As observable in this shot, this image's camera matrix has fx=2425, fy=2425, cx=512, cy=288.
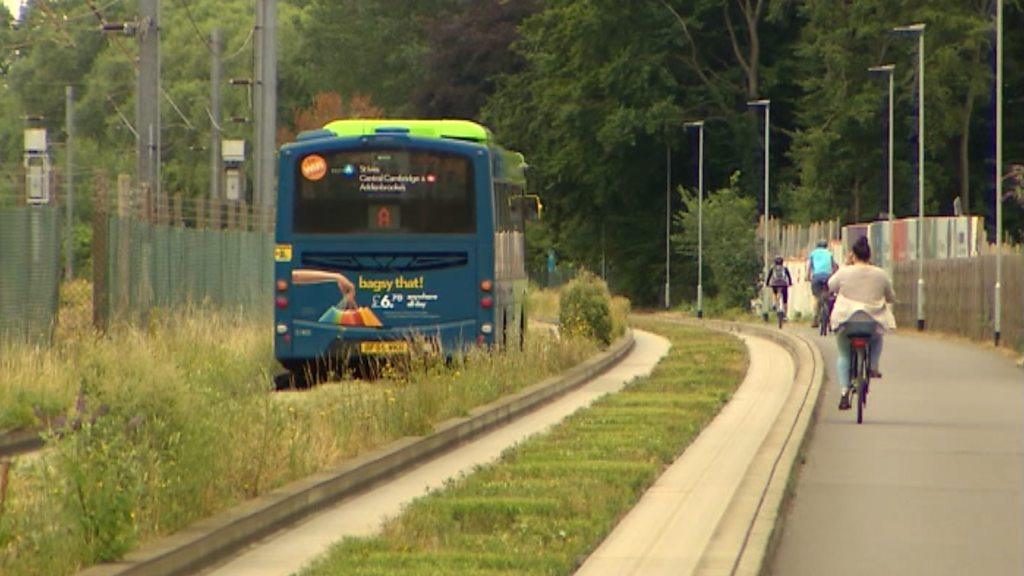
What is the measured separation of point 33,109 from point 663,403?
112428 millimetres

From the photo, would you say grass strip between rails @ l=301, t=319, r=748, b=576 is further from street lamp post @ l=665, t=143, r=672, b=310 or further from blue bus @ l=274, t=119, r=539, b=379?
street lamp post @ l=665, t=143, r=672, b=310

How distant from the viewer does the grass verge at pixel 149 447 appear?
11328 millimetres

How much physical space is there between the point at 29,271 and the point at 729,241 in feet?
174

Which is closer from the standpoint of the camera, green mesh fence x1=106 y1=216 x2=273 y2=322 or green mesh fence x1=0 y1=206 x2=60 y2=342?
green mesh fence x1=0 y1=206 x2=60 y2=342

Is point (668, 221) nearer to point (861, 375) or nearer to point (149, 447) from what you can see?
point (861, 375)

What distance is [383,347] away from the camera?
29.2m

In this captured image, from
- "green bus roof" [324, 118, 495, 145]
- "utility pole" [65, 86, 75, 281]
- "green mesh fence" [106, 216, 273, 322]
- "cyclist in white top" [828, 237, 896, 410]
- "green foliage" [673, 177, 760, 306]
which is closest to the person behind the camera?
"cyclist in white top" [828, 237, 896, 410]

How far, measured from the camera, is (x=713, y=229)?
255 ft

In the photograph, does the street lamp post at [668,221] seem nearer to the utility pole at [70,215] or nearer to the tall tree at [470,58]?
the tall tree at [470,58]

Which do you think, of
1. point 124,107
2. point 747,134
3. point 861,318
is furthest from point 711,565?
point 124,107

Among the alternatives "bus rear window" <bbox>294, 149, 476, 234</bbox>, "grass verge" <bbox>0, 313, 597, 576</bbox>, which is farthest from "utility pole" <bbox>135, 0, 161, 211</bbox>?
"grass verge" <bbox>0, 313, 597, 576</bbox>

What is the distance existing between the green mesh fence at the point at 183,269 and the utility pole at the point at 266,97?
122 cm

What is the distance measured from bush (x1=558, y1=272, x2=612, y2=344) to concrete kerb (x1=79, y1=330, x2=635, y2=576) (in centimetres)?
1583

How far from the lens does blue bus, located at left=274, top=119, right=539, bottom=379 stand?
96.8 ft
